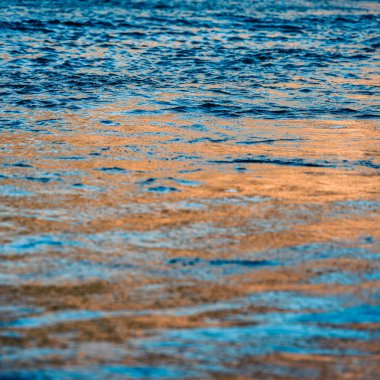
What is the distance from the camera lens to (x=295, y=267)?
15.3 ft

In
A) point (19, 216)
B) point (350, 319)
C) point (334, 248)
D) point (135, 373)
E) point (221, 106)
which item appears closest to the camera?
point (135, 373)

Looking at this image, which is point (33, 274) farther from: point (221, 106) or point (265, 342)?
point (221, 106)

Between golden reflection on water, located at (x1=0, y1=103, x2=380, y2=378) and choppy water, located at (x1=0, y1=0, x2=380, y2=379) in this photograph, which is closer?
choppy water, located at (x1=0, y1=0, x2=380, y2=379)

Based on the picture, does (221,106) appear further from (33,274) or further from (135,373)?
(135,373)

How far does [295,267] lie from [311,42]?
34.9ft

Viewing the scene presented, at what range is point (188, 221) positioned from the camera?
538 centimetres

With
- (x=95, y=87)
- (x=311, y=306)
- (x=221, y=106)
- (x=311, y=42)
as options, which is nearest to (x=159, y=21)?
(x=311, y=42)

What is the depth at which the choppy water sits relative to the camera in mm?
3744

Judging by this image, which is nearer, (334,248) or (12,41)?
(334,248)

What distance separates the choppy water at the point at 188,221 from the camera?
374 centimetres

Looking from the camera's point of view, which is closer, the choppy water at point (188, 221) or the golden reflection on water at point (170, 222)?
the choppy water at point (188, 221)

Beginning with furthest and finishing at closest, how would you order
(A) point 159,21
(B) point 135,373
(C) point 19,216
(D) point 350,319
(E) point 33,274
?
(A) point 159,21
(C) point 19,216
(E) point 33,274
(D) point 350,319
(B) point 135,373

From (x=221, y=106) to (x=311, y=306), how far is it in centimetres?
532

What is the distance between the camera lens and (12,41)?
14.0 m
